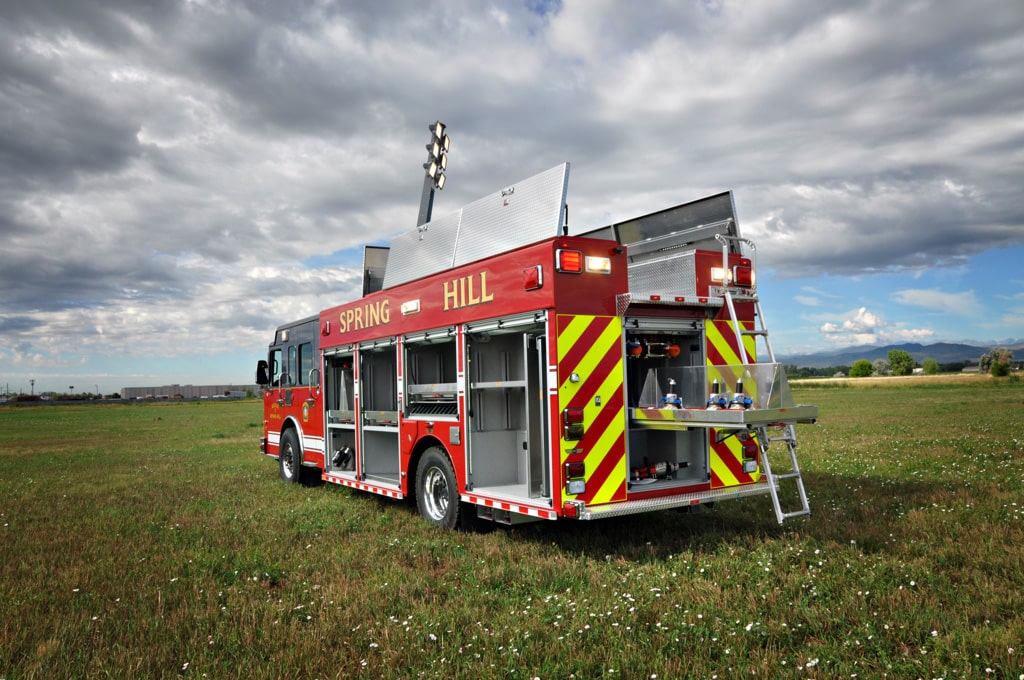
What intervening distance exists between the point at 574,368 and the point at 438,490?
2.96m

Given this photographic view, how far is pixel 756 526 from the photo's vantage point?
8055 mm

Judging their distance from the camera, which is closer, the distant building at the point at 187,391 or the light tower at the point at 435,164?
the light tower at the point at 435,164

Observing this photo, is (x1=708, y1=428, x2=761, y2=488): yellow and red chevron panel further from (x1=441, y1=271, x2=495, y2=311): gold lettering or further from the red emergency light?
(x1=441, y1=271, x2=495, y2=311): gold lettering

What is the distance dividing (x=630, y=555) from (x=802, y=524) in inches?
83.7

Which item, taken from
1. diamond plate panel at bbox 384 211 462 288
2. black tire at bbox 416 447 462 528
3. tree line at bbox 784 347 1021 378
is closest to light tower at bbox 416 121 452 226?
diamond plate panel at bbox 384 211 462 288

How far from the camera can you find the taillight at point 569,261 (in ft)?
22.7

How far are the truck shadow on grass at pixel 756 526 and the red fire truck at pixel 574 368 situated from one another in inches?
16.1

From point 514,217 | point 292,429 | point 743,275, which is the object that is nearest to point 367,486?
point 292,429

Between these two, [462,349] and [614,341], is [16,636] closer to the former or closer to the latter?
[462,349]

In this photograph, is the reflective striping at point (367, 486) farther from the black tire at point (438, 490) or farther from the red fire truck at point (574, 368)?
the black tire at point (438, 490)

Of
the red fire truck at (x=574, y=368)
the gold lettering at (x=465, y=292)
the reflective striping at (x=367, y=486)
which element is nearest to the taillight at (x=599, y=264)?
the red fire truck at (x=574, y=368)

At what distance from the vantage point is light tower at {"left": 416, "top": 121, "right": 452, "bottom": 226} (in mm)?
→ 15422

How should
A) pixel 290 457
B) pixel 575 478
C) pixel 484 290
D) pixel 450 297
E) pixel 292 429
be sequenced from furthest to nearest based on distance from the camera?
1. pixel 290 457
2. pixel 292 429
3. pixel 450 297
4. pixel 484 290
5. pixel 575 478

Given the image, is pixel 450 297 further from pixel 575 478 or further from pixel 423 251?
pixel 575 478
